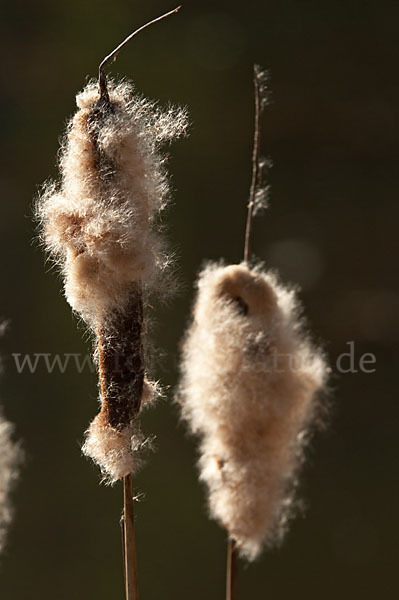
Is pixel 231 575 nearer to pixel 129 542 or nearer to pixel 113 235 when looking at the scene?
pixel 129 542

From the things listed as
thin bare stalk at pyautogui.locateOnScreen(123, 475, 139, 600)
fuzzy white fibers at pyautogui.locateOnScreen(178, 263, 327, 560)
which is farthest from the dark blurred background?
thin bare stalk at pyautogui.locateOnScreen(123, 475, 139, 600)

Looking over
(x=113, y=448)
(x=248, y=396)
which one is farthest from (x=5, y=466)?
(x=248, y=396)

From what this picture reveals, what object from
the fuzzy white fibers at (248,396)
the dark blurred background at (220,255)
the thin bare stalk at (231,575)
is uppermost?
the dark blurred background at (220,255)

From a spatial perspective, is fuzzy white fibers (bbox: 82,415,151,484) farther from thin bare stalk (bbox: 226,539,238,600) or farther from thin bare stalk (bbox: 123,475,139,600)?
thin bare stalk (bbox: 226,539,238,600)

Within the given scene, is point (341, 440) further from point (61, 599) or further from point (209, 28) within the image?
point (209, 28)

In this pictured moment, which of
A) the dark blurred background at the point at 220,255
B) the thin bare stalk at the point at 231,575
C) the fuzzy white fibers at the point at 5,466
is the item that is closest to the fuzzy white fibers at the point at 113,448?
the fuzzy white fibers at the point at 5,466

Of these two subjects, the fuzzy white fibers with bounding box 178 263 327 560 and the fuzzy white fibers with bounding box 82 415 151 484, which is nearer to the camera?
the fuzzy white fibers with bounding box 82 415 151 484

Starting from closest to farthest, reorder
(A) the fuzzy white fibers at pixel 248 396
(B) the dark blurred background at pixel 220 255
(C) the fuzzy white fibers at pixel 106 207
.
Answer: (C) the fuzzy white fibers at pixel 106 207 → (A) the fuzzy white fibers at pixel 248 396 → (B) the dark blurred background at pixel 220 255

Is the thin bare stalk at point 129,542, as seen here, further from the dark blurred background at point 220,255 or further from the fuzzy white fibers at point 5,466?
the dark blurred background at point 220,255
